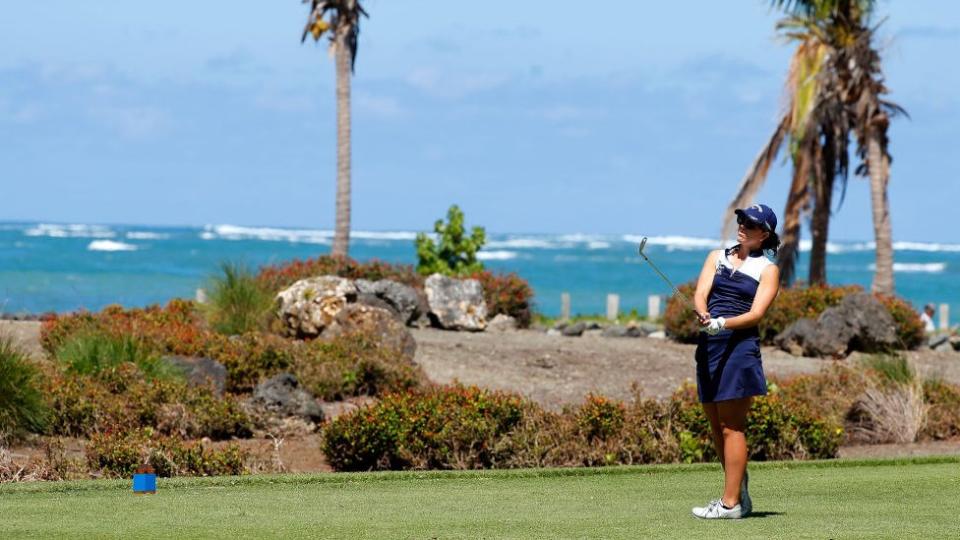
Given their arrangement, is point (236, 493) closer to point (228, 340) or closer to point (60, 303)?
point (228, 340)

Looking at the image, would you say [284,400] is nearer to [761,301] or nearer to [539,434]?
[539,434]

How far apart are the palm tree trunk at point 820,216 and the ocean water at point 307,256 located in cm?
1121

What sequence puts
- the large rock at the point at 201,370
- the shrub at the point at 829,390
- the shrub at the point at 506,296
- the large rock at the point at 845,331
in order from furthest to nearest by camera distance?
the shrub at the point at 506,296 → the large rock at the point at 845,331 → the large rock at the point at 201,370 → the shrub at the point at 829,390

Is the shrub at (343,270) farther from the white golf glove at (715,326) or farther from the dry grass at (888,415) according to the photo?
the white golf glove at (715,326)

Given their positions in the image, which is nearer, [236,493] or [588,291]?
[236,493]

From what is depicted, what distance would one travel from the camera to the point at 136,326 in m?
17.8

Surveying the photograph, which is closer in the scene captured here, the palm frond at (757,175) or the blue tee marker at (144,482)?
the blue tee marker at (144,482)

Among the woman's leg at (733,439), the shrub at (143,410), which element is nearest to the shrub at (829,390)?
the shrub at (143,410)

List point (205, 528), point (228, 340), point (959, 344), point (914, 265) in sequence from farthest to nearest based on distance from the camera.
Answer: point (914, 265) → point (959, 344) → point (228, 340) → point (205, 528)

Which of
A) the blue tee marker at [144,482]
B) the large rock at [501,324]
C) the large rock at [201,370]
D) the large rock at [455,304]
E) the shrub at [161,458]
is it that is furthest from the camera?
the large rock at [501,324]

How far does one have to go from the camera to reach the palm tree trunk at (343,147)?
3009 cm

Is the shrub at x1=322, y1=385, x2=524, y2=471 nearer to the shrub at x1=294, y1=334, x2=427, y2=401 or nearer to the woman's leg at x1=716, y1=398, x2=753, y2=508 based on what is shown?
the shrub at x1=294, y1=334, x2=427, y2=401

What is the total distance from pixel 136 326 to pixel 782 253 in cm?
1648

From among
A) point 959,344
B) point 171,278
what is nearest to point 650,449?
point 959,344
